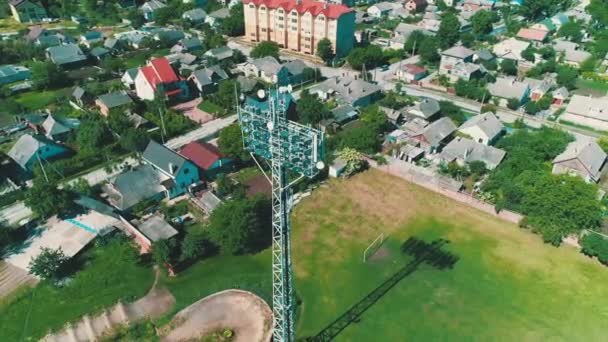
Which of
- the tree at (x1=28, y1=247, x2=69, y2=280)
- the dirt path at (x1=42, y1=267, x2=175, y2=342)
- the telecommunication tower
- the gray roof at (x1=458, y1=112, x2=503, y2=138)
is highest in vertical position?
the telecommunication tower

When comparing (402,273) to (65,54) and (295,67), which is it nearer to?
(295,67)

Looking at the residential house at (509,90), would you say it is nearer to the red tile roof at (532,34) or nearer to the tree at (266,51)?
the red tile roof at (532,34)

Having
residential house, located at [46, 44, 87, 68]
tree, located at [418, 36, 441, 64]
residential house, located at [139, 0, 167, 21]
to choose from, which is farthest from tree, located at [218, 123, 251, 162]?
residential house, located at [139, 0, 167, 21]

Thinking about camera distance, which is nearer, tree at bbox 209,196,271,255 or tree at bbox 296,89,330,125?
tree at bbox 209,196,271,255

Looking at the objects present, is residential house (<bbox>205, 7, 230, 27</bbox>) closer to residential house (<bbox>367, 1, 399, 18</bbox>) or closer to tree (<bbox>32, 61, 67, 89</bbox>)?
residential house (<bbox>367, 1, 399, 18</bbox>)

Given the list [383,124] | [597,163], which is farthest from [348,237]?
[597,163]

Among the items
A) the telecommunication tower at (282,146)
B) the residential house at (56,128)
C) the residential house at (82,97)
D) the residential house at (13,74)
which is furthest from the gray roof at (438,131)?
the residential house at (13,74)

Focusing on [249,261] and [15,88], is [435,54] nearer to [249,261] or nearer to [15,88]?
[249,261]

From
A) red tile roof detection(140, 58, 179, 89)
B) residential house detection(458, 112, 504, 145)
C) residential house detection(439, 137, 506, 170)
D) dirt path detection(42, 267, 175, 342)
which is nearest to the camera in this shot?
dirt path detection(42, 267, 175, 342)

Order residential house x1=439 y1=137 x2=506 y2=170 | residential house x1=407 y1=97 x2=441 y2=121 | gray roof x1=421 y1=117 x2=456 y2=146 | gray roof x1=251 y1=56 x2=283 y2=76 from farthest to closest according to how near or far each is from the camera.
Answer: gray roof x1=251 y1=56 x2=283 y2=76 → residential house x1=407 y1=97 x2=441 y2=121 → gray roof x1=421 y1=117 x2=456 y2=146 → residential house x1=439 y1=137 x2=506 y2=170
